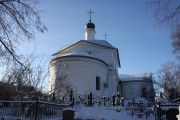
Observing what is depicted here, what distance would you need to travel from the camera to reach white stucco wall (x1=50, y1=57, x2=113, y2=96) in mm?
28547

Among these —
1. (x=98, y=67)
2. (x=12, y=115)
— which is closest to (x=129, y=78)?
(x=98, y=67)

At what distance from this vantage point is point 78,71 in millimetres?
28750

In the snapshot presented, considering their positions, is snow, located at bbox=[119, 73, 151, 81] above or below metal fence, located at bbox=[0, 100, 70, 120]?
above

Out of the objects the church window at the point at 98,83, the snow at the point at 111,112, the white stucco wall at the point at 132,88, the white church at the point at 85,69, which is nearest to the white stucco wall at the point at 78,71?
the white church at the point at 85,69

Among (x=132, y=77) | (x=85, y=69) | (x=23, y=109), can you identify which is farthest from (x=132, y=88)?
(x=23, y=109)

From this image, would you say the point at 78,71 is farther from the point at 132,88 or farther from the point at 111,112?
the point at 132,88

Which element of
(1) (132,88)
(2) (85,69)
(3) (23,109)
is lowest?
(3) (23,109)

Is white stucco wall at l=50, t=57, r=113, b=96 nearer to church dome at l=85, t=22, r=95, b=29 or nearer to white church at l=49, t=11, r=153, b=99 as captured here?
white church at l=49, t=11, r=153, b=99

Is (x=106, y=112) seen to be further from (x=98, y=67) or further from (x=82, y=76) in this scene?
(x=98, y=67)

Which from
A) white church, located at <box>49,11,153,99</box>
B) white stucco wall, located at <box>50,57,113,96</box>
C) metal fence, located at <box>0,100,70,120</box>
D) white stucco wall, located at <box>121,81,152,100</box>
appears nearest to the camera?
metal fence, located at <box>0,100,70,120</box>

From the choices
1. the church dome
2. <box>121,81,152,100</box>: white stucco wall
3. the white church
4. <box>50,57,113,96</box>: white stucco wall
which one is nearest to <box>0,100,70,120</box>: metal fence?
the white church

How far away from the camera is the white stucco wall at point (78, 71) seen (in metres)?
28.5

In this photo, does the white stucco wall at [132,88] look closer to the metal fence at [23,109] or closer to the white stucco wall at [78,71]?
the white stucco wall at [78,71]

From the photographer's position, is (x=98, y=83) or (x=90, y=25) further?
(x=90, y=25)
